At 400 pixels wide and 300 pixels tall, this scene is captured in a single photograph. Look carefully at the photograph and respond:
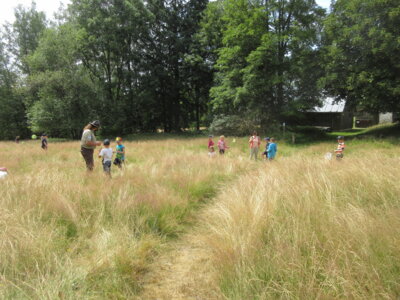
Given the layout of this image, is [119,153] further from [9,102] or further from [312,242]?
[9,102]

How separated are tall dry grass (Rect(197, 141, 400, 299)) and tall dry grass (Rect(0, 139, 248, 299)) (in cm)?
97

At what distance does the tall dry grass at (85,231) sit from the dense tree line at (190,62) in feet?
57.7

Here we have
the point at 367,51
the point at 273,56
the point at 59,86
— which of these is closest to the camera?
the point at 367,51

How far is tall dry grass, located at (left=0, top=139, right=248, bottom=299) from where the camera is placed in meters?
2.30

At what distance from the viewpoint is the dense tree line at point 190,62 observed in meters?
16.8

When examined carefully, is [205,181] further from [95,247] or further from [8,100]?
[8,100]

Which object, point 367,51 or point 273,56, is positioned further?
point 273,56

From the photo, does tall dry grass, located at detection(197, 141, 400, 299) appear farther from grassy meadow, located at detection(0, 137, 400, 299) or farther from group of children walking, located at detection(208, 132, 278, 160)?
group of children walking, located at detection(208, 132, 278, 160)

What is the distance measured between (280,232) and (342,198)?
130cm

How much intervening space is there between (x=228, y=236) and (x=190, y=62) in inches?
1115

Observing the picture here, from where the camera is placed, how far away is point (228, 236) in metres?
2.68

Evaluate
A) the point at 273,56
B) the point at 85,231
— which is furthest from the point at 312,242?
the point at 273,56

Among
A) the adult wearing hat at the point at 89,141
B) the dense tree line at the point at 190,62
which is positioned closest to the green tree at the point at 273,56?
the dense tree line at the point at 190,62

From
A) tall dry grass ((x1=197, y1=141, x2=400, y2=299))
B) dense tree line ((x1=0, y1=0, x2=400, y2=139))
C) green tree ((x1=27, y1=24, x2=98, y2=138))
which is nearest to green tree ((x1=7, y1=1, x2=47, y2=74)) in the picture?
dense tree line ((x1=0, y1=0, x2=400, y2=139))
